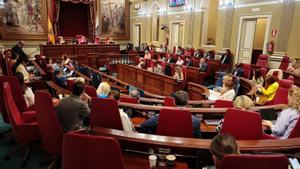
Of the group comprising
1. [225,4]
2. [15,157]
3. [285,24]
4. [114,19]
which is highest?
[225,4]

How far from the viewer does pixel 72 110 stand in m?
2.57

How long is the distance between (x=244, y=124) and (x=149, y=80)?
19.5ft

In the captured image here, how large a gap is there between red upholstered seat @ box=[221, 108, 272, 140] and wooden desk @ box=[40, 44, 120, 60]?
1035 centimetres

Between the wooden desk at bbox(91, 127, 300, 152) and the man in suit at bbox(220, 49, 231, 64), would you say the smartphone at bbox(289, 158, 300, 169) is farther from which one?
the man in suit at bbox(220, 49, 231, 64)

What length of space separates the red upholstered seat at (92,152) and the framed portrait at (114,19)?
1532 cm

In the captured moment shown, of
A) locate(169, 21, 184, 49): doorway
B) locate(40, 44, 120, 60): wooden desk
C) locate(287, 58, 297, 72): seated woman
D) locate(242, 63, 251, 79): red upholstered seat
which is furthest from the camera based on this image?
locate(169, 21, 184, 49): doorway

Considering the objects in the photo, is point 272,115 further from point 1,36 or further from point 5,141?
point 1,36

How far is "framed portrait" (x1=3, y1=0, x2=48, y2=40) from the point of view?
12495 mm

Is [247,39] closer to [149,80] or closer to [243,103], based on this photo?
[149,80]

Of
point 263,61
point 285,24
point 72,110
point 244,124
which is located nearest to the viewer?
point 244,124

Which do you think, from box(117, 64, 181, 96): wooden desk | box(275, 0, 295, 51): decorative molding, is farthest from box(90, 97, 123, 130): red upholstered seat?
box(275, 0, 295, 51): decorative molding

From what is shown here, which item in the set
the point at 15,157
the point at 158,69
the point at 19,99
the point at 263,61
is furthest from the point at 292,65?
the point at 15,157

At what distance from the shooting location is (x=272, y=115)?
294cm

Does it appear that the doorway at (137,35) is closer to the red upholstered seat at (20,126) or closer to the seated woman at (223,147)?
the red upholstered seat at (20,126)
